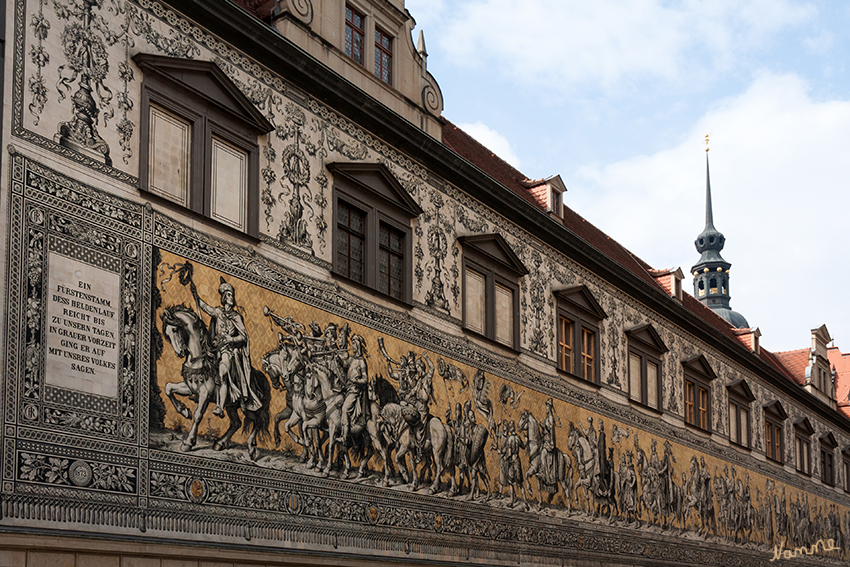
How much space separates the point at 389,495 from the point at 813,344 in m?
26.0

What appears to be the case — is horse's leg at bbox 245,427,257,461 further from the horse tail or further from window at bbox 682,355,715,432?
window at bbox 682,355,715,432

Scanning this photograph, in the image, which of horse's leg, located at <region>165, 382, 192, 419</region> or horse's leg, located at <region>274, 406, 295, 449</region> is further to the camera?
horse's leg, located at <region>274, 406, 295, 449</region>

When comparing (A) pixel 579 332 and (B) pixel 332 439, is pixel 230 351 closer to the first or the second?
(B) pixel 332 439

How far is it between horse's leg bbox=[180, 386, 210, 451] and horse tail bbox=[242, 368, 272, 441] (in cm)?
65

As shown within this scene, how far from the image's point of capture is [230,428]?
38.5ft

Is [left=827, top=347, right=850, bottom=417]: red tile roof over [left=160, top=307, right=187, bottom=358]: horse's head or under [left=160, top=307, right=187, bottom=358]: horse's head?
over

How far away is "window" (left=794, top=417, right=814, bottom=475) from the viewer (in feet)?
107

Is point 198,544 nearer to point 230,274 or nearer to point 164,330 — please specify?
point 164,330

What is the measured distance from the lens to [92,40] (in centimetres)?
1097

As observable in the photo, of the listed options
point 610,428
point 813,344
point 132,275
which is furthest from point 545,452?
point 813,344

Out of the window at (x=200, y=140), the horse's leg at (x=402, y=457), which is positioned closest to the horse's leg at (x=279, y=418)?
the window at (x=200, y=140)

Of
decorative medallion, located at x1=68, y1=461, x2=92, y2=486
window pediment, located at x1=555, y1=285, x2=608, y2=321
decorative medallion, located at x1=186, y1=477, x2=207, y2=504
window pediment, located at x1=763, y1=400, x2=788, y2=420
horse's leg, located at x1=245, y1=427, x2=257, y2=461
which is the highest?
window pediment, located at x1=555, y1=285, x2=608, y2=321

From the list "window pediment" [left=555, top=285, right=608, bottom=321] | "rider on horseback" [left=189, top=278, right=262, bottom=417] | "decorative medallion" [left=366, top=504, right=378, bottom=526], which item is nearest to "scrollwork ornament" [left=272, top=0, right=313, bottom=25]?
"rider on horseback" [left=189, top=278, right=262, bottom=417]

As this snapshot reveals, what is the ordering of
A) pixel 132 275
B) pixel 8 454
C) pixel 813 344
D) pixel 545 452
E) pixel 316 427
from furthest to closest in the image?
pixel 813 344 < pixel 545 452 < pixel 316 427 < pixel 132 275 < pixel 8 454
